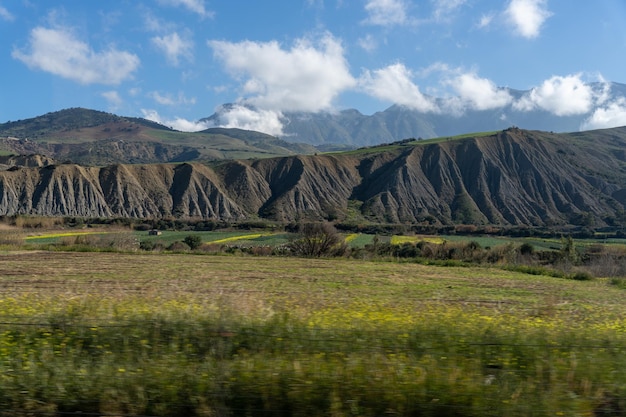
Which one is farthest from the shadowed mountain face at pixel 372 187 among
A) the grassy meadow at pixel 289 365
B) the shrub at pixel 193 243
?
the grassy meadow at pixel 289 365

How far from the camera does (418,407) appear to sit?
5.32 metres

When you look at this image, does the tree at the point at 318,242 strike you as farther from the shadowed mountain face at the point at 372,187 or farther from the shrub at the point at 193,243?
the shadowed mountain face at the point at 372,187

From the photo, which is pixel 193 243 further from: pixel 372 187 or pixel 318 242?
pixel 372 187

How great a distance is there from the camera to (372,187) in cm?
11306

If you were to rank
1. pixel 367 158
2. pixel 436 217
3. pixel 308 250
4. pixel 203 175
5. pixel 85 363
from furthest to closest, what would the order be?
pixel 367 158, pixel 203 175, pixel 436 217, pixel 308 250, pixel 85 363

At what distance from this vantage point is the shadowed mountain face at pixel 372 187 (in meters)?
97.9

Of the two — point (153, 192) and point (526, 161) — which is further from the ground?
point (526, 161)

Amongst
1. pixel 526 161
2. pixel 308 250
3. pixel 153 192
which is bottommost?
pixel 308 250

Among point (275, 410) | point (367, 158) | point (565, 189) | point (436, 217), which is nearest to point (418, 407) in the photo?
point (275, 410)

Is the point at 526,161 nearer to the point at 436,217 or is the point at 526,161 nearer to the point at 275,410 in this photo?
the point at 436,217

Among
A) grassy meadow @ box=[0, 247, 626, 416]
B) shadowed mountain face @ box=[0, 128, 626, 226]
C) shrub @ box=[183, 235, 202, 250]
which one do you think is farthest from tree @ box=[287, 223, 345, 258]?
shadowed mountain face @ box=[0, 128, 626, 226]

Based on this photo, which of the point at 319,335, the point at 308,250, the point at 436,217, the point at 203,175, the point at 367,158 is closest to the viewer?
the point at 319,335

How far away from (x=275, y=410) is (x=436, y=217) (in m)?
98.3

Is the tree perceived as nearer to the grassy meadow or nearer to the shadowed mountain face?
the grassy meadow
